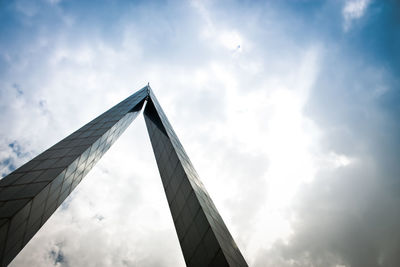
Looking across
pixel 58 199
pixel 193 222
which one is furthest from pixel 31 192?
pixel 193 222

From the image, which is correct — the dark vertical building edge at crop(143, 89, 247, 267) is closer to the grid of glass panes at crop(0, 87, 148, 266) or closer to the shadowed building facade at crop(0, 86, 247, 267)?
the shadowed building facade at crop(0, 86, 247, 267)

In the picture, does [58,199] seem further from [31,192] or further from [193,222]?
[193,222]

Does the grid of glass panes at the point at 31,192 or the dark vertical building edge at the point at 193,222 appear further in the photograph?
the dark vertical building edge at the point at 193,222

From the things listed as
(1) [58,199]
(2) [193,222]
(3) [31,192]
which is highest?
(1) [58,199]

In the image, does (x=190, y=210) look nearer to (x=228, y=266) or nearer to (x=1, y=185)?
(x=228, y=266)

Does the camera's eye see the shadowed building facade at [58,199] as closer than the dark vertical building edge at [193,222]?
Yes

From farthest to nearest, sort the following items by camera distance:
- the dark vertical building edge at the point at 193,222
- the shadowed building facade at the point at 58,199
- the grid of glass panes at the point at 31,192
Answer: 1. the dark vertical building edge at the point at 193,222
2. the shadowed building facade at the point at 58,199
3. the grid of glass panes at the point at 31,192

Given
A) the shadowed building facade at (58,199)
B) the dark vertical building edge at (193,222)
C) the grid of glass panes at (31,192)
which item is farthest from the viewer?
the dark vertical building edge at (193,222)

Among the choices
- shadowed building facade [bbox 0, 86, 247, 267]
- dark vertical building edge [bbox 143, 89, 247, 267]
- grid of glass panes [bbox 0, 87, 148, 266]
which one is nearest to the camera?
grid of glass panes [bbox 0, 87, 148, 266]

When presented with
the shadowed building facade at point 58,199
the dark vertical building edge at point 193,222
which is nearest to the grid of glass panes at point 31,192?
the shadowed building facade at point 58,199

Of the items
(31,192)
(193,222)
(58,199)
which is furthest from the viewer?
(58,199)

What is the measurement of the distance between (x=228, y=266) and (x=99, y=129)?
1367 centimetres

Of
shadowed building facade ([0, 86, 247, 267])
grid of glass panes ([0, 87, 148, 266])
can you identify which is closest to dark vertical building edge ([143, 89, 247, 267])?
shadowed building facade ([0, 86, 247, 267])

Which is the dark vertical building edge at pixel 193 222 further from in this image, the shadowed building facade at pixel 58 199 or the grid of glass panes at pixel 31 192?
the grid of glass panes at pixel 31 192
